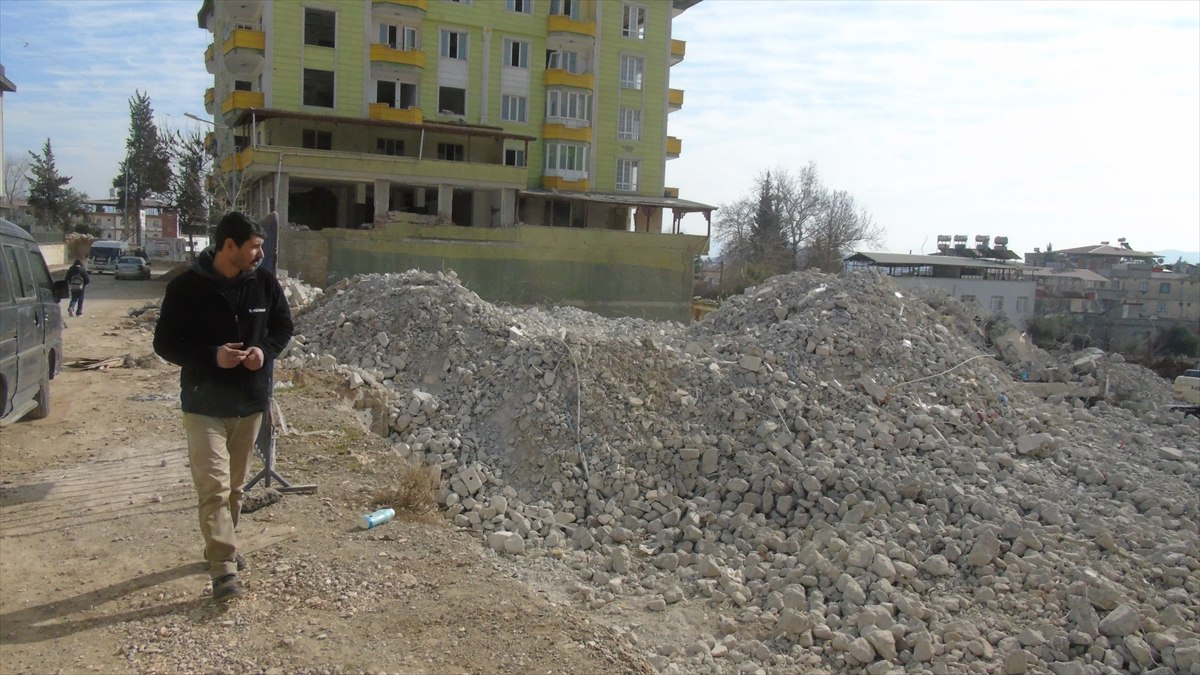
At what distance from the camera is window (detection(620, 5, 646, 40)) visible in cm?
4241

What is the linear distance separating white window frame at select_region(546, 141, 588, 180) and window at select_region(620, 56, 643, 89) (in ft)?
13.4

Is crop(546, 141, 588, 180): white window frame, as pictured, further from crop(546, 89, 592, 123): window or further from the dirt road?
the dirt road

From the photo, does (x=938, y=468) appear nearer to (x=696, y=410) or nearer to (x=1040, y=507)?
(x=1040, y=507)

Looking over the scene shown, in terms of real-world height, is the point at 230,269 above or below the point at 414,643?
above

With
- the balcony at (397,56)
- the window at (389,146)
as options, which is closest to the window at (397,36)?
the balcony at (397,56)

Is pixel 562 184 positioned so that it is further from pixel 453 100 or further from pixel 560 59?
pixel 453 100

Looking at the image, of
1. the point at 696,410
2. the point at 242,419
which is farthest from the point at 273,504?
the point at 696,410

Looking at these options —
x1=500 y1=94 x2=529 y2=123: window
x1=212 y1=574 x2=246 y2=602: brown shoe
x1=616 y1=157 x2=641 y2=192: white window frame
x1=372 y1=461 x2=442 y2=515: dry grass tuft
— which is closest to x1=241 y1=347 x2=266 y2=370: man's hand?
x1=212 y1=574 x2=246 y2=602: brown shoe

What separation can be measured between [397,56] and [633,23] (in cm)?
1237

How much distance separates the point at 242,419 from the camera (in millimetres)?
4484

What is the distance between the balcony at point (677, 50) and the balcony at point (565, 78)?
20.8 feet

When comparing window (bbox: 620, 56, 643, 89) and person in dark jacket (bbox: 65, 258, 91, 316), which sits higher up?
window (bbox: 620, 56, 643, 89)

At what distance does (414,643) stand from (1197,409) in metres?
13.4

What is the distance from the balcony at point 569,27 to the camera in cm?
4003
